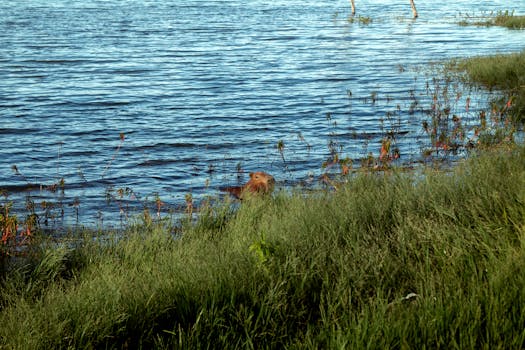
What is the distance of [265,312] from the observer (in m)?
5.25

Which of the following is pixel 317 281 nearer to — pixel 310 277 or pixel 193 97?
pixel 310 277

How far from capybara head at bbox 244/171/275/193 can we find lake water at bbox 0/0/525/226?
1.01 metres

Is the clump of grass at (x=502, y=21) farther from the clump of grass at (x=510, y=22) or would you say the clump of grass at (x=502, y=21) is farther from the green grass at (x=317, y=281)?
the green grass at (x=317, y=281)

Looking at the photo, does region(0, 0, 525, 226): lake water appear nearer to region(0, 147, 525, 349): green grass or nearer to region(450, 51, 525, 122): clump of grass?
region(450, 51, 525, 122): clump of grass

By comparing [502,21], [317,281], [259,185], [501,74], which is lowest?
[502,21]

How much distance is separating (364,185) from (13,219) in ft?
11.2

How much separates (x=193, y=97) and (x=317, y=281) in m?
14.9

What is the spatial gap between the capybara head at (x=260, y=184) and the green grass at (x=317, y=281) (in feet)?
7.84

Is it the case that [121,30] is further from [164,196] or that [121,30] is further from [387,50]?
[164,196]

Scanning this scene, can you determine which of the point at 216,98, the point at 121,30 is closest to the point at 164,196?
the point at 216,98

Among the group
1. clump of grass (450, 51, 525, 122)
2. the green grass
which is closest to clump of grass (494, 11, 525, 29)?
clump of grass (450, 51, 525, 122)

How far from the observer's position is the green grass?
15.7 ft

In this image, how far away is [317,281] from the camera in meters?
5.74

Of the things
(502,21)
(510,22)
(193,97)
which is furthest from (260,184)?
(502,21)
